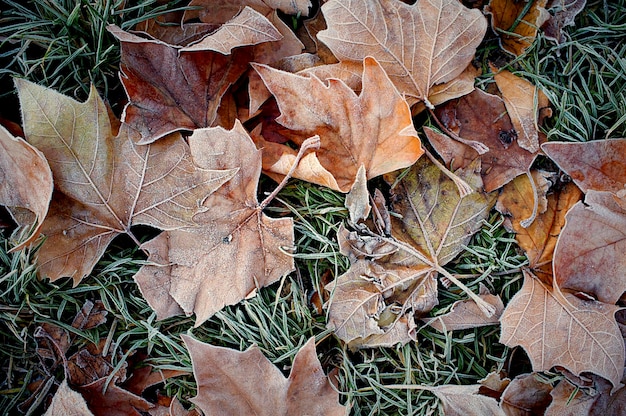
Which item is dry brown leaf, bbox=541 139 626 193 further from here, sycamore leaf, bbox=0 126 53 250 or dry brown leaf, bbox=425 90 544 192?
sycamore leaf, bbox=0 126 53 250

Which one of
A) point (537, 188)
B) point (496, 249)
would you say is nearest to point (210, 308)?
point (496, 249)

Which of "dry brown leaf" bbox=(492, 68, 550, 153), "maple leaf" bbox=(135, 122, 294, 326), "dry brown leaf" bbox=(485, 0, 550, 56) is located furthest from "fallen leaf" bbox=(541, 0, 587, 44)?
"maple leaf" bbox=(135, 122, 294, 326)

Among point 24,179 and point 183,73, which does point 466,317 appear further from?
point 24,179

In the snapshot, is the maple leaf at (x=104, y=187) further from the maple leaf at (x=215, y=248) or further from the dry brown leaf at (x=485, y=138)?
the dry brown leaf at (x=485, y=138)

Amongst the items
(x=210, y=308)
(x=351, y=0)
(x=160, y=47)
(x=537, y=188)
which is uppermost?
(x=351, y=0)

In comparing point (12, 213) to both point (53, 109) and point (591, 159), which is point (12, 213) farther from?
point (591, 159)
